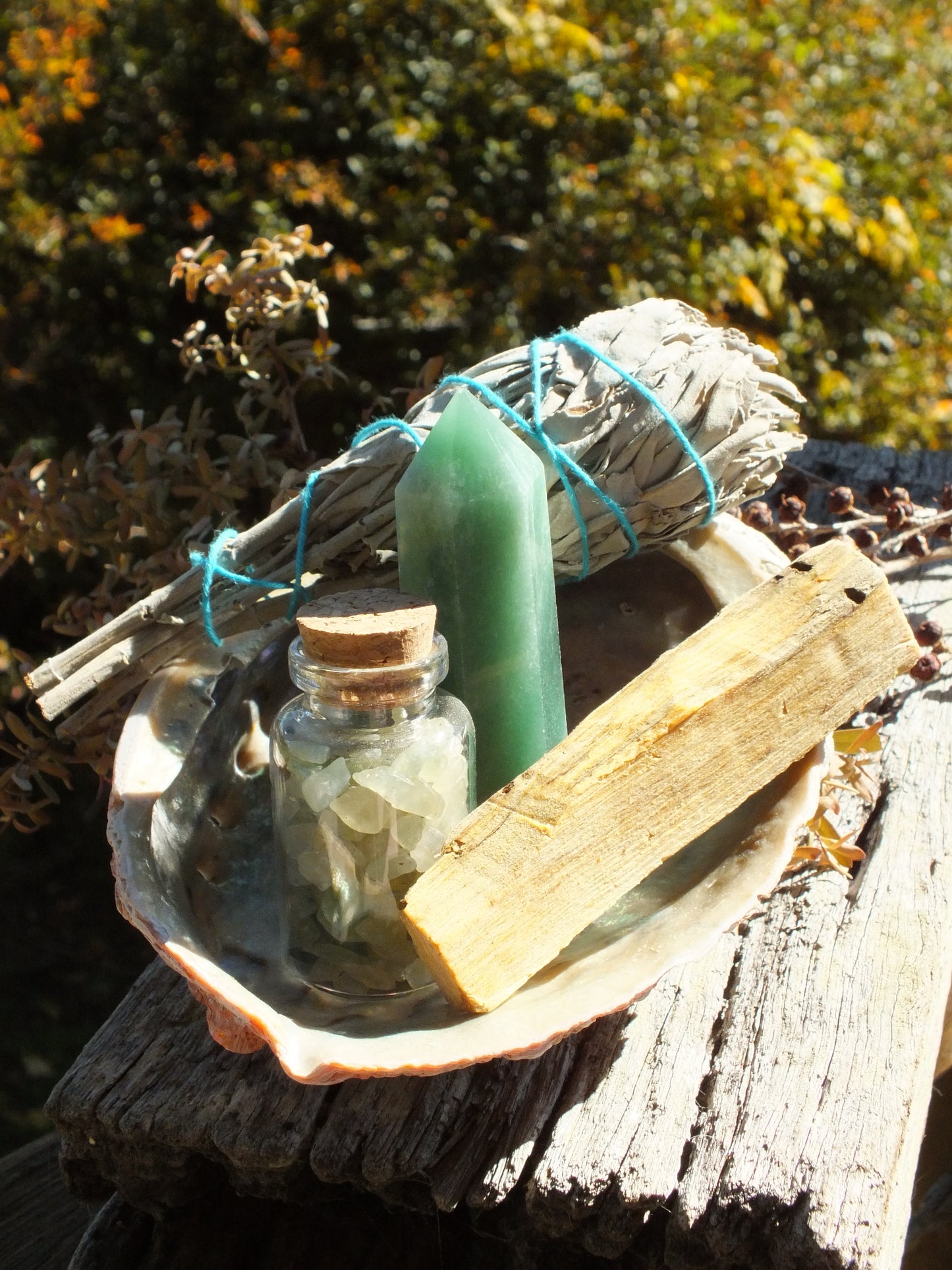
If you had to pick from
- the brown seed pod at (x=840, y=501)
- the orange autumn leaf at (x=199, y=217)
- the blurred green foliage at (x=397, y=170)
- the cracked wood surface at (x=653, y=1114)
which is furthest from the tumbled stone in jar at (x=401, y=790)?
the orange autumn leaf at (x=199, y=217)

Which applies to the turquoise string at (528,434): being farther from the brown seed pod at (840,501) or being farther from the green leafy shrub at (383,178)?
the green leafy shrub at (383,178)

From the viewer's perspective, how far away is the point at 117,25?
3600 millimetres

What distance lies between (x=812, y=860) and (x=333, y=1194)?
29.7 inches

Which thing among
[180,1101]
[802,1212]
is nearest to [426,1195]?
[180,1101]

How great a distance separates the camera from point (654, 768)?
122 cm

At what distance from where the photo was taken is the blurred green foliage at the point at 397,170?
137 inches

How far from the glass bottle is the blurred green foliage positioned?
2.43m

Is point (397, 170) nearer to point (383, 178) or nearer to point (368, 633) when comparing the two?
point (383, 178)

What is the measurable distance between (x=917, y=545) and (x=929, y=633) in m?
0.17

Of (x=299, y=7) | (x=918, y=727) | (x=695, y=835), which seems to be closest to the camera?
(x=695, y=835)

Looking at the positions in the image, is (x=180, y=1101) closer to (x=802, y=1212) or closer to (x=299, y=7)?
(x=802, y=1212)

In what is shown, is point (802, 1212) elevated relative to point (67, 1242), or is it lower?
elevated

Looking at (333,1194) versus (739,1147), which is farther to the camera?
(333,1194)

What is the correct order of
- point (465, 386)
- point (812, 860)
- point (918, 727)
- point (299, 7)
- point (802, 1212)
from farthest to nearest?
point (299, 7)
point (918, 727)
point (812, 860)
point (465, 386)
point (802, 1212)
